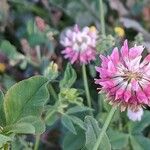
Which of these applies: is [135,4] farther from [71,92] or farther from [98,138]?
[98,138]

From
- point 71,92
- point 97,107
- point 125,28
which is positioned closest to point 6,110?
point 71,92

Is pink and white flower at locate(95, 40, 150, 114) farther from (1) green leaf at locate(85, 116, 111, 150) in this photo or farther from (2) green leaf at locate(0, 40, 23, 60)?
(2) green leaf at locate(0, 40, 23, 60)

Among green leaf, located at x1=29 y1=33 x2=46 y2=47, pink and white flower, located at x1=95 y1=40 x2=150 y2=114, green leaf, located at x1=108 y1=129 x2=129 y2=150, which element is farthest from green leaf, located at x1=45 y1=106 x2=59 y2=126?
green leaf, located at x1=29 y1=33 x2=46 y2=47

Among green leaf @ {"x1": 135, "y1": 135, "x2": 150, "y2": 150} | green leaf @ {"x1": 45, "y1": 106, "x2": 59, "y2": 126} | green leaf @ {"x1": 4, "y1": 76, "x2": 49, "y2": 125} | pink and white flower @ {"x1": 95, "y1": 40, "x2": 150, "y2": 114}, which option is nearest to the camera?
pink and white flower @ {"x1": 95, "y1": 40, "x2": 150, "y2": 114}

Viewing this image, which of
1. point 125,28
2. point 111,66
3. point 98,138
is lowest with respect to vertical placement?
point 98,138

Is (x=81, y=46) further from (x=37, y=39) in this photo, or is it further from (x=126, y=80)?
(x=126, y=80)
